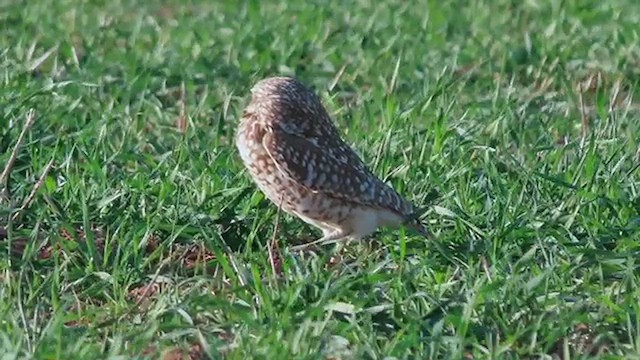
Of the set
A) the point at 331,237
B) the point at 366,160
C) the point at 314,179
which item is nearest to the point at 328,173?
the point at 314,179

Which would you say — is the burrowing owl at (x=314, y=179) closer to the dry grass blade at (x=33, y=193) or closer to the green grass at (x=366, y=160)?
the green grass at (x=366, y=160)

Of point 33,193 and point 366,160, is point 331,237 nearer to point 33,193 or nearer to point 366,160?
point 366,160

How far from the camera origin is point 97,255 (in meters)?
5.77

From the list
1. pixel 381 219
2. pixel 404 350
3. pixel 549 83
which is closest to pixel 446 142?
pixel 381 219

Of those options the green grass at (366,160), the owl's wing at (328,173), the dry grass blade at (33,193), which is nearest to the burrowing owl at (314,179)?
the owl's wing at (328,173)

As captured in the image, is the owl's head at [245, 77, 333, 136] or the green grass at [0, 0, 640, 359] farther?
the owl's head at [245, 77, 333, 136]

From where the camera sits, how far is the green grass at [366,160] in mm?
5125

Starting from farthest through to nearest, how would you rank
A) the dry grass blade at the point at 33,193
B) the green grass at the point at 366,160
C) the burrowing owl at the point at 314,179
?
the burrowing owl at the point at 314,179 < the dry grass blade at the point at 33,193 < the green grass at the point at 366,160

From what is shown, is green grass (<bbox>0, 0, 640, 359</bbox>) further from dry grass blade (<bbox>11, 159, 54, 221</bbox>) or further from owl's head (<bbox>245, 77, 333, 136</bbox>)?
owl's head (<bbox>245, 77, 333, 136</bbox>)

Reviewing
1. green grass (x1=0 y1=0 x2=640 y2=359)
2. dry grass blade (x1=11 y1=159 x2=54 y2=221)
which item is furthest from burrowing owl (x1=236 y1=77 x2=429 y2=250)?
dry grass blade (x1=11 y1=159 x2=54 y2=221)

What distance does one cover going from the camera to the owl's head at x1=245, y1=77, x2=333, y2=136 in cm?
633

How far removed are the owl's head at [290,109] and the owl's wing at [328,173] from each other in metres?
0.06

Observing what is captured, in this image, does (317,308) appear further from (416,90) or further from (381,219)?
(416,90)

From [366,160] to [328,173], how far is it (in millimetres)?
853
